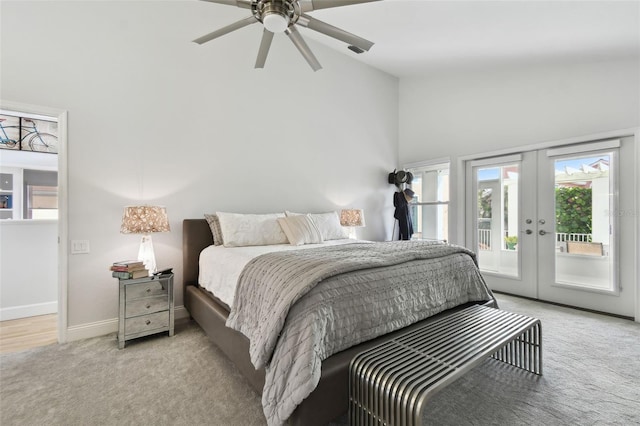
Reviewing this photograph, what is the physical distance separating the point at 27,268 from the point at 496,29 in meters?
5.73

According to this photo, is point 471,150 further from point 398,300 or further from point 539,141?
point 398,300

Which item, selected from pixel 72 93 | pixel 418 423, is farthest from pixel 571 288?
pixel 72 93

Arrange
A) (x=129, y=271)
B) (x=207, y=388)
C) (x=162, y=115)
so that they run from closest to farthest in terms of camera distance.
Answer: (x=207, y=388) < (x=129, y=271) < (x=162, y=115)

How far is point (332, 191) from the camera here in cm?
Answer: 443

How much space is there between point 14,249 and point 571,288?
6.35 metres

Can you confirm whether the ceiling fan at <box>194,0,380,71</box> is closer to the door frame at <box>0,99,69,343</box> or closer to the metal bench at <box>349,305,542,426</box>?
the door frame at <box>0,99,69,343</box>

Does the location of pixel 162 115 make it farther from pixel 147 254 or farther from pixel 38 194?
pixel 38 194

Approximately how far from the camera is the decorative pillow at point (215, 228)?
2994 millimetres

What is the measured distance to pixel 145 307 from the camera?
2488mm

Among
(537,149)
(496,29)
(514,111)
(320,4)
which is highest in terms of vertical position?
(496,29)

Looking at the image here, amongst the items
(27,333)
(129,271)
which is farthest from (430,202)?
(27,333)

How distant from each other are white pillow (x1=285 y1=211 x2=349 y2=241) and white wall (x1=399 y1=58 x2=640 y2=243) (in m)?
2.04

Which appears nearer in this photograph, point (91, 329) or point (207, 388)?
point (207, 388)

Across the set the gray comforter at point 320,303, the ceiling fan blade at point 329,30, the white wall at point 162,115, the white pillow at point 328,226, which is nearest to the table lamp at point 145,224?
the white wall at point 162,115
